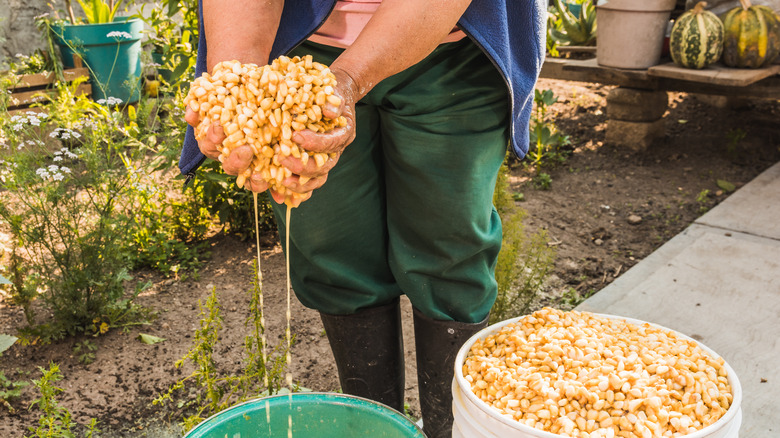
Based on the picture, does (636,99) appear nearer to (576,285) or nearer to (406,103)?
(576,285)

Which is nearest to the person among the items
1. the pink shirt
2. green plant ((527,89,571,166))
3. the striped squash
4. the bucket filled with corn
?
the pink shirt

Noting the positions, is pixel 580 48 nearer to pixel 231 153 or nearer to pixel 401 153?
pixel 401 153

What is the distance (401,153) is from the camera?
1443 mm

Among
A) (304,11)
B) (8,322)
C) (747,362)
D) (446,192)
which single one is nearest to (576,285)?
(747,362)

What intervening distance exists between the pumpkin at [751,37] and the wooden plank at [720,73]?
0.15ft

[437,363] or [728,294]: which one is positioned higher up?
[437,363]

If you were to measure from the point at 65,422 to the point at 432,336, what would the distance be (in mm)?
924

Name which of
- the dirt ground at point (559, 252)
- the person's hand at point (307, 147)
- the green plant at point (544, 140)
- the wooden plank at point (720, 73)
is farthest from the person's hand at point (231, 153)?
the wooden plank at point (720, 73)

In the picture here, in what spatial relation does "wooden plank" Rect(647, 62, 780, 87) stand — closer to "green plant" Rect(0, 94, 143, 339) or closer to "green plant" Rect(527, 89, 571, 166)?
"green plant" Rect(527, 89, 571, 166)

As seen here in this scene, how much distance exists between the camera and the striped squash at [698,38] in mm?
3436

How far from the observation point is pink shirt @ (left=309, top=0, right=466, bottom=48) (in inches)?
53.7

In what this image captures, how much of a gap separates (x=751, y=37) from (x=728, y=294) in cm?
154

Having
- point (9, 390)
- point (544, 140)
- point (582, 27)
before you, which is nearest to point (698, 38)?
point (544, 140)

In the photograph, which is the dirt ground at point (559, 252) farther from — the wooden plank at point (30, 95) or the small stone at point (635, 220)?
the wooden plank at point (30, 95)
